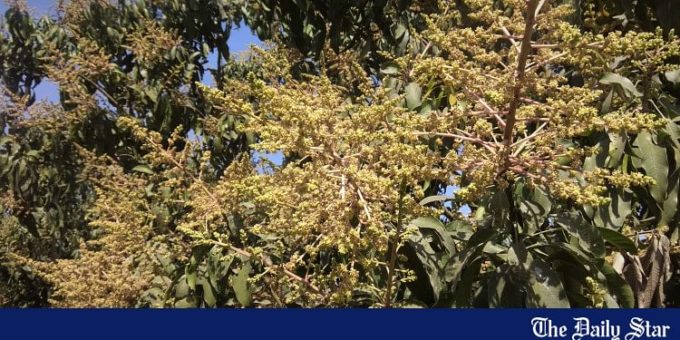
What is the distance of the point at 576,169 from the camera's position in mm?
1439

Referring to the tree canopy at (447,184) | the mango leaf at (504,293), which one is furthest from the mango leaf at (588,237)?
the mango leaf at (504,293)

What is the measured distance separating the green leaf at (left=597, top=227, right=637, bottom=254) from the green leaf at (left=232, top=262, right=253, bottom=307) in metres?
0.95

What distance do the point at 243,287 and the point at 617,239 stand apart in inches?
39.2

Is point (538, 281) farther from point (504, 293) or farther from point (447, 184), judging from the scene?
Answer: point (447, 184)

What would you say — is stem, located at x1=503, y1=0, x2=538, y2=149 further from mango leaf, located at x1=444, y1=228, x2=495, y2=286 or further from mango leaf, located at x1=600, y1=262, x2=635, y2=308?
mango leaf, located at x1=600, y1=262, x2=635, y2=308

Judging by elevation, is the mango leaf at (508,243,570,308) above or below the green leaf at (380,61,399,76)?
below

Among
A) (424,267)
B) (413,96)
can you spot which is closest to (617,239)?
(424,267)

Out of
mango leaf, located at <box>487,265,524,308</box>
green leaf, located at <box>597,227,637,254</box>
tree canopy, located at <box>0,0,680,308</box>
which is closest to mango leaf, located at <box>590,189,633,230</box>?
tree canopy, located at <box>0,0,680,308</box>

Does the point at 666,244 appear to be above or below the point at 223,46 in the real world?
below

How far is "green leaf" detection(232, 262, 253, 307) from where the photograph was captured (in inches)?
75.7

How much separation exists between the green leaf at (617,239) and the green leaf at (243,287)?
3.13 ft

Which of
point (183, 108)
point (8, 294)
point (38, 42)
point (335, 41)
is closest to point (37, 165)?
point (38, 42)

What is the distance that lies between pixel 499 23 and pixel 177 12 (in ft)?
10.8

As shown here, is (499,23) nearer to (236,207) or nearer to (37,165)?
(236,207)
